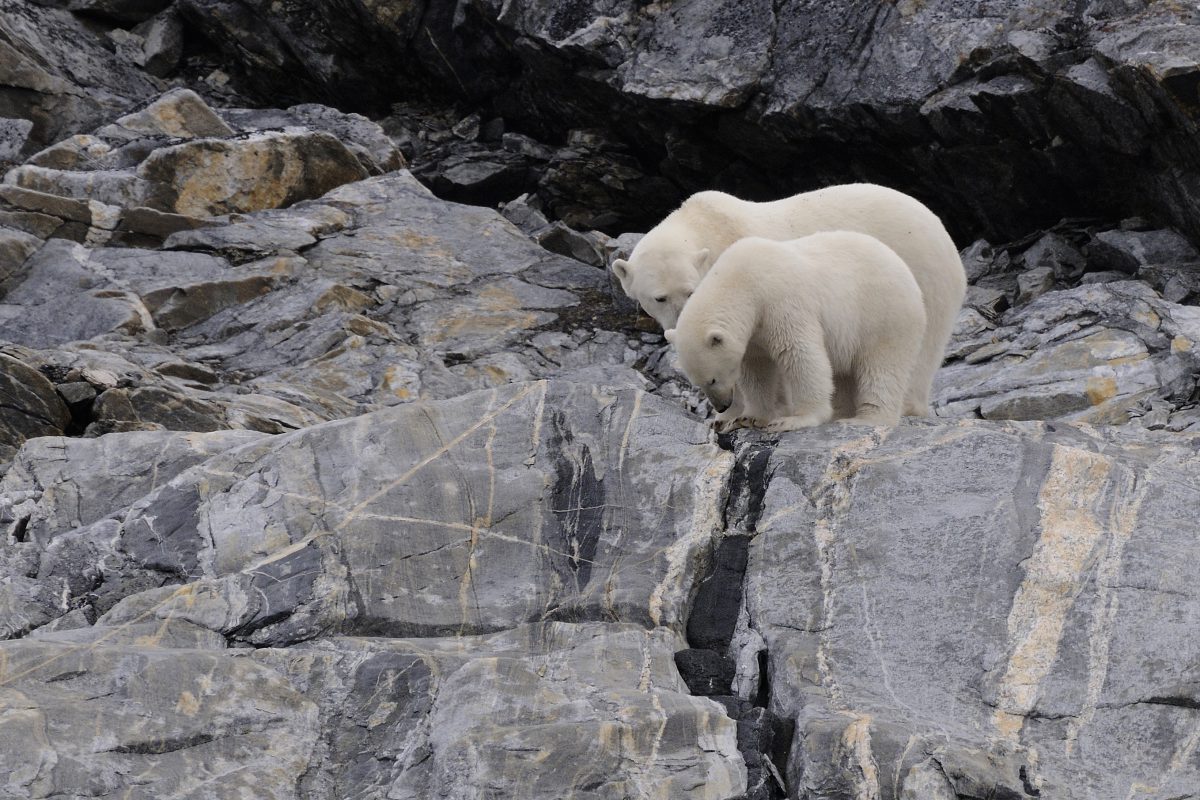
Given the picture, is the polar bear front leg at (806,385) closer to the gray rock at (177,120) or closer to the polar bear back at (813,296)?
the polar bear back at (813,296)

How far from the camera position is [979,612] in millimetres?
5332

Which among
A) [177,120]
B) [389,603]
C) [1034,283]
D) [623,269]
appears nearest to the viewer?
[389,603]

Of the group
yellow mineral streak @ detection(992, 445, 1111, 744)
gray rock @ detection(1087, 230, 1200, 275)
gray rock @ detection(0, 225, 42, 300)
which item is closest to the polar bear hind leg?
yellow mineral streak @ detection(992, 445, 1111, 744)

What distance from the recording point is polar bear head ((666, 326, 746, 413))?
22.1 feet

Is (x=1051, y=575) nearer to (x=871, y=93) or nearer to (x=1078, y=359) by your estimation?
(x=1078, y=359)

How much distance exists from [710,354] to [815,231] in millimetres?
2371

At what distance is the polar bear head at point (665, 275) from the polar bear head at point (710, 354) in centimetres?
246

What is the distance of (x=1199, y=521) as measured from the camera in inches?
225

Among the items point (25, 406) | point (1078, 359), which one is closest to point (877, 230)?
point (1078, 359)

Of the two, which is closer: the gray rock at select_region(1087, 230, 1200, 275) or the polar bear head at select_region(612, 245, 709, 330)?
the polar bear head at select_region(612, 245, 709, 330)

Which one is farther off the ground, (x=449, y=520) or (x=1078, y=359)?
(x=1078, y=359)

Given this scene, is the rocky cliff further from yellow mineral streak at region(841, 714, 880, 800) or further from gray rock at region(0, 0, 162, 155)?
gray rock at region(0, 0, 162, 155)

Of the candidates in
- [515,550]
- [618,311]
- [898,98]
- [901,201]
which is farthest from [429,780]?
Result: [898,98]

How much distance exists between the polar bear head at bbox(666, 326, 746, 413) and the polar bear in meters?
0.93
